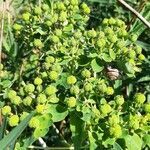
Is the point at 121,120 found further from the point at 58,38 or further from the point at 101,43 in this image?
the point at 58,38

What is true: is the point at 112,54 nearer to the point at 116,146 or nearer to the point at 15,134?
the point at 116,146

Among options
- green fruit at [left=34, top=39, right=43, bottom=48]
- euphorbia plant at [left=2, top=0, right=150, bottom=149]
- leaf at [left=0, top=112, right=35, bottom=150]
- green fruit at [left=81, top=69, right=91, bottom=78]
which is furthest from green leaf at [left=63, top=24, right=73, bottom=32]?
leaf at [left=0, top=112, right=35, bottom=150]

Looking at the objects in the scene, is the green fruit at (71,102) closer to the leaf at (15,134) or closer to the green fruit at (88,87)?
the green fruit at (88,87)

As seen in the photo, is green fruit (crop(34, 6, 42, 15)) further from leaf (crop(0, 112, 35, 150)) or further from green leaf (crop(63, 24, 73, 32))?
leaf (crop(0, 112, 35, 150))

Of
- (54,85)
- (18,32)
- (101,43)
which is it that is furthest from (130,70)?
(18,32)

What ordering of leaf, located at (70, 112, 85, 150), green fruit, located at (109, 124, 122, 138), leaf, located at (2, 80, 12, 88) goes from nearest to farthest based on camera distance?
green fruit, located at (109, 124, 122, 138)
leaf, located at (70, 112, 85, 150)
leaf, located at (2, 80, 12, 88)

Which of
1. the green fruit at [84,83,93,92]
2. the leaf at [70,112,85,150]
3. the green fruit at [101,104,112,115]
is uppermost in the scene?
the green fruit at [84,83,93,92]
